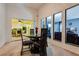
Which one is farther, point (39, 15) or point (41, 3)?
point (39, 15)

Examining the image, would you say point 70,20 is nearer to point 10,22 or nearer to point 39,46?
point 39,46

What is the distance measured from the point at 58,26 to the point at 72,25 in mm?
352

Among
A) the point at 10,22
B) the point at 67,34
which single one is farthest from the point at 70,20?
the point at 10,22

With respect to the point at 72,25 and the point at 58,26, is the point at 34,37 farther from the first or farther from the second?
the point at 72,25

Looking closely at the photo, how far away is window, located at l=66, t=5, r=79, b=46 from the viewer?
2.64 m

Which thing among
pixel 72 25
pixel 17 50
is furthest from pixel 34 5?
pixel 17 50

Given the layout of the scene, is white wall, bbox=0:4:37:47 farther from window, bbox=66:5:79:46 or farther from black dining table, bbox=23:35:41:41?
window, bbox=66:5:79:46

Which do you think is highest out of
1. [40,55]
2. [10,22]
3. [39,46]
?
[10,22]

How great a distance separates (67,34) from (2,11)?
1591mm

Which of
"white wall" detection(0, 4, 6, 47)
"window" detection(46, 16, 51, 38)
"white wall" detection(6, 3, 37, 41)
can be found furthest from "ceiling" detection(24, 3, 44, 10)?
"white wall" detection(0, 4, 6, 47)

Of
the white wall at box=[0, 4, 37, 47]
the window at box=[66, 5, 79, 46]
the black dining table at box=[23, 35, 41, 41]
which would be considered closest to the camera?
the window at box=[66, 5, 79, 46]

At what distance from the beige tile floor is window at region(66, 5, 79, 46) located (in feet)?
0.93

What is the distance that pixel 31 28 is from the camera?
2.81 metres

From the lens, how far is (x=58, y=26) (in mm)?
2895
